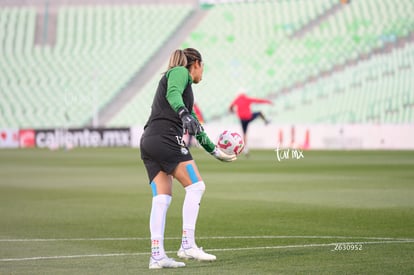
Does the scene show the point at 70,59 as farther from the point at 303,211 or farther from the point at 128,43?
the point at 303,211

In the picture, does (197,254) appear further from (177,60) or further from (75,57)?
(75,57)

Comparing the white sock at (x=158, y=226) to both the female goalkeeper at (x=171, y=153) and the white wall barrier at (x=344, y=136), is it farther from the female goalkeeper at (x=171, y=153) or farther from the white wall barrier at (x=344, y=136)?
the white wall barrier at (x=344, y=136)

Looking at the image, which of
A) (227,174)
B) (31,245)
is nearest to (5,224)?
(31,245)

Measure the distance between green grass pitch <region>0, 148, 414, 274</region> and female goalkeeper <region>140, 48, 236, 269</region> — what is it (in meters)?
0.24

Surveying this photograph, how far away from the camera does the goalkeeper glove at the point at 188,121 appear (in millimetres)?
8312

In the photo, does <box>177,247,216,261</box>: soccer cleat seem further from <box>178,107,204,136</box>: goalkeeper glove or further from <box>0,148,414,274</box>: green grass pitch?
<box>178,107,204,136</box>: goalkeeper glove

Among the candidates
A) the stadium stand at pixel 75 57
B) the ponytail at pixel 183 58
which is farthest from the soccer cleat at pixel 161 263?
the stadium stand at pixel 75 57

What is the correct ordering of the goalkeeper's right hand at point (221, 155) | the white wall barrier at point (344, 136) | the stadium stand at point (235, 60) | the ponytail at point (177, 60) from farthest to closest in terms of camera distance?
the stadium stand at point (235, 60)
the white wall barrier at point (344, 136)
the goalkeeper's right hand at point (221, 155)
the ponytail at point (177, 60)

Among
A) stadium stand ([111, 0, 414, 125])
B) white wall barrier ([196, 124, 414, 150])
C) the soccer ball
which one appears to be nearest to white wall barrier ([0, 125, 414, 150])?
white wall barrier ([196, 124, 414, 150])

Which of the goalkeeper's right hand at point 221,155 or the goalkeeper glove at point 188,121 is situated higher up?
the goalkeeper glove at point 188,121

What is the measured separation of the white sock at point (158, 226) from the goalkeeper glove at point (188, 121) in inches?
35.4

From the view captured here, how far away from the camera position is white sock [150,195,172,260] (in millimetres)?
8625

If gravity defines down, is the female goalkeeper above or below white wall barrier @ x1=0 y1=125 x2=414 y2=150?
below

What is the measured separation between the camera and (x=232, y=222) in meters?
12.9
